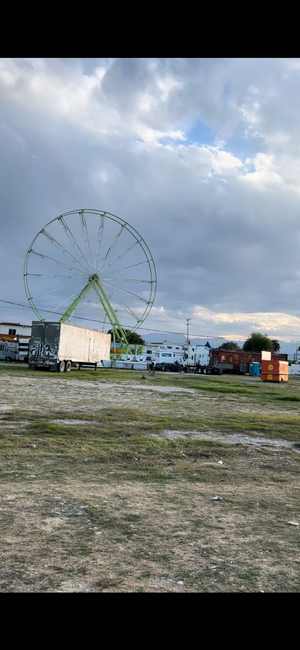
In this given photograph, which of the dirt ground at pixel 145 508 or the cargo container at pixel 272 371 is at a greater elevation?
the cargo container at pixel 272 371

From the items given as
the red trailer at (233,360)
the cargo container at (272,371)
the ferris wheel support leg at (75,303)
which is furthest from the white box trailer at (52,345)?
the red trailer at (233,360)

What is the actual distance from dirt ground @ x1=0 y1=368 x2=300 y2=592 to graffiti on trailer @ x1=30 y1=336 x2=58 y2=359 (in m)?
21.8

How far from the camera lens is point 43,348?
105ft

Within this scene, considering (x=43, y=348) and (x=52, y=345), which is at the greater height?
(x=52, y=345)

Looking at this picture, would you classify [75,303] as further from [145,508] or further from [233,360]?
[145,508]

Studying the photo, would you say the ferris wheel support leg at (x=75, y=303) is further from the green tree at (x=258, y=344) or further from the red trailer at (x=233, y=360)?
the green tree at (x=258, y=344)

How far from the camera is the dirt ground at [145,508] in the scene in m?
3.24

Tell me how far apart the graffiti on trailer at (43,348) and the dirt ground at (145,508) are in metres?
21.8

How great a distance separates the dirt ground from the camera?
3236 millimetres

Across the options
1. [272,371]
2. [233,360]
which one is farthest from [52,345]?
[233,360]

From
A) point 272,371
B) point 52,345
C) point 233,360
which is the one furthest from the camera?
point 233,360

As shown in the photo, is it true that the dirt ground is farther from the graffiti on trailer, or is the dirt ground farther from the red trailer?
the red trailer

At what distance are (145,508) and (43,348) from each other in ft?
92.7
